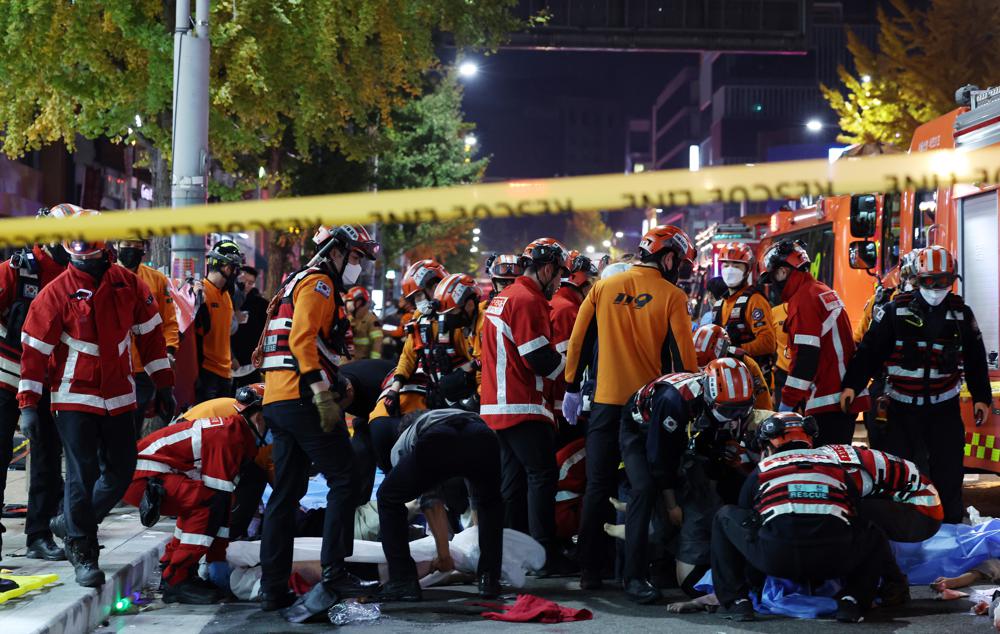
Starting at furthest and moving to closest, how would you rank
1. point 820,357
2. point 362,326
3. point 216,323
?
point 362,326 < point 216,323 < point 820,357

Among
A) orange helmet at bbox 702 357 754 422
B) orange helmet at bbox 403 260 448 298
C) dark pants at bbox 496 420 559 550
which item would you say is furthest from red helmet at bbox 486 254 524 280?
orange helmet at bbox 702 357 754 422

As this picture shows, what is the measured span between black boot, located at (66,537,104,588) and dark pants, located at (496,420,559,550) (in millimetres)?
2679

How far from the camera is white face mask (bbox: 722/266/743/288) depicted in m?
10.6

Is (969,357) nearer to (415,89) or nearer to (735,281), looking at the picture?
(735,281)

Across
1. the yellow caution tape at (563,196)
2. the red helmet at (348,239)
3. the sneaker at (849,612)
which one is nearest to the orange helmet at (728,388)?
the sneaker at (849,612)

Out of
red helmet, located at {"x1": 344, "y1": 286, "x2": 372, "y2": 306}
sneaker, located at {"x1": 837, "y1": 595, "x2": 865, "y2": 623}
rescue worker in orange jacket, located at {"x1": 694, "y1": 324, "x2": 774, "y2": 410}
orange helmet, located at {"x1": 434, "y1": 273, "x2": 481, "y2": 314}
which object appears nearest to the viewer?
sneaker, located at {"x1": 837, "y1": 595, "x2": 865, "y2": 623}

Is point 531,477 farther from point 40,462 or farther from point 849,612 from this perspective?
point 40,462

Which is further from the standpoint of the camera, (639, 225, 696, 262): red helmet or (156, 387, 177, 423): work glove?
(639, 225, 696, 262): red helmet

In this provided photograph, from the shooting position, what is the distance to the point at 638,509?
7062 millimetres

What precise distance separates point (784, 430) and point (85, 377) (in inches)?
155

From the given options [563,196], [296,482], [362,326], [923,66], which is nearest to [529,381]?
[296,482]

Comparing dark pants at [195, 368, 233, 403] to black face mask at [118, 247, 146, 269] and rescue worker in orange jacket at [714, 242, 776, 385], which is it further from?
rescue worker in orange jacket at [714, 242, 776, 385]

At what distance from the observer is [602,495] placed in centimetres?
754

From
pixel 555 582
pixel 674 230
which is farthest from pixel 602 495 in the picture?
pixel 674 230
